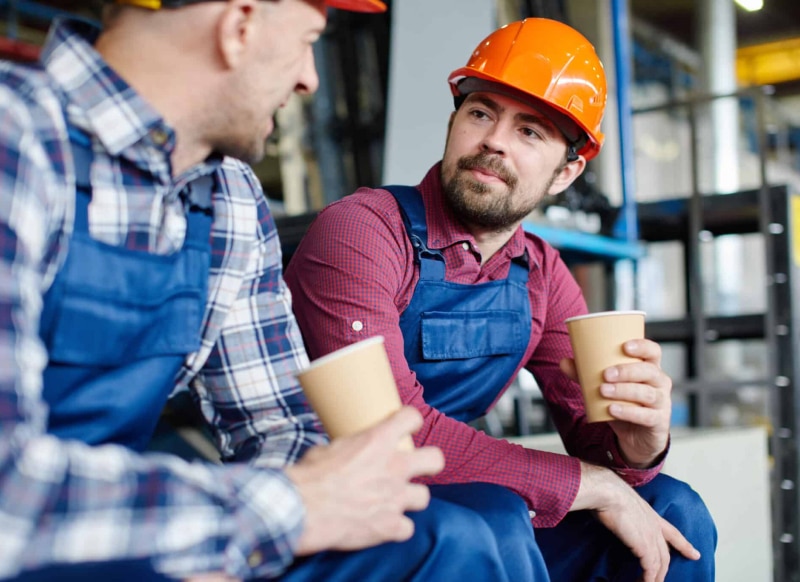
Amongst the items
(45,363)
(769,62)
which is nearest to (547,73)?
(45,363)

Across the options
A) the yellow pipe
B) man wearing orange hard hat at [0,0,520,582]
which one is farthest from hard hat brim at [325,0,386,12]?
the yellow pipe

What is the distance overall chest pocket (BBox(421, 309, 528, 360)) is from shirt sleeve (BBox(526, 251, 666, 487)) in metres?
0.17

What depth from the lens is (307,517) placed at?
2.95ft

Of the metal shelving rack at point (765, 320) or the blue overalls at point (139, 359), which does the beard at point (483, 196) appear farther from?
the metal shelving rack at point (765, 320)

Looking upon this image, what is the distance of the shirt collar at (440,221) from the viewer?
1745 mm

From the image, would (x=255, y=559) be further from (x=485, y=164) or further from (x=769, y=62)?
(x=769, y=62)

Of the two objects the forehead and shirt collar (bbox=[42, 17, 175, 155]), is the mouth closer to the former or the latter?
the forehead

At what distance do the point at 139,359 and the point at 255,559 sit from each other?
1.06ft

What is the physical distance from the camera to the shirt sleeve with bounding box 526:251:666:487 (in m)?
1.79

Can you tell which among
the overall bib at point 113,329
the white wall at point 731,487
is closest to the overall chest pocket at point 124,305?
the overall bib at point 113,329

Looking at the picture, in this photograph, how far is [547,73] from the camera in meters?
1.86

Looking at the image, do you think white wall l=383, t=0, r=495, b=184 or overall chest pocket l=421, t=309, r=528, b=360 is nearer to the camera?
overall chest pocket l=421, t=309, r=528, b=360

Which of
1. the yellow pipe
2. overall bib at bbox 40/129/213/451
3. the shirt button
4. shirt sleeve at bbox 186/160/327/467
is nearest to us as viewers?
the shirt button

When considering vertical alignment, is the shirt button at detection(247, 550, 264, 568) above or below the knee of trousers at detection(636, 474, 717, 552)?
above
